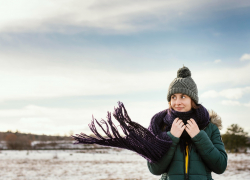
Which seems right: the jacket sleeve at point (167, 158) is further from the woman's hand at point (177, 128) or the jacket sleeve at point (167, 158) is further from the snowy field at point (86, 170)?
the snowy field at point (86, 170)

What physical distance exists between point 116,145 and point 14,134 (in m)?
66.4

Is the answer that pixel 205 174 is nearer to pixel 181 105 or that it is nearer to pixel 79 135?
pixel 181 105

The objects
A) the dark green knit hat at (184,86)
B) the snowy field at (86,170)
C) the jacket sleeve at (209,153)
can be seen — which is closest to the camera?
the jacket sleeve at (209,153)

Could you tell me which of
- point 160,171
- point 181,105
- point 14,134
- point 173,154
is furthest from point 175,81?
point 14,134

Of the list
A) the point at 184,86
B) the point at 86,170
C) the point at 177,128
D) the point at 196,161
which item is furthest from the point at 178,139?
the point at 86,170

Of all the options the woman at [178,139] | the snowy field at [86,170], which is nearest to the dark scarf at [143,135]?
the woman at [178,139]

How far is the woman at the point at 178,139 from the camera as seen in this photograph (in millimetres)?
2029

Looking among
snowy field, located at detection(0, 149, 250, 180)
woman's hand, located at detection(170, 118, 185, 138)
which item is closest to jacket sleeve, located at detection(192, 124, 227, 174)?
woman's hand, located at detection(170, 118, 185, 138)

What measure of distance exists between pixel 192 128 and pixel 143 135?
41 cm

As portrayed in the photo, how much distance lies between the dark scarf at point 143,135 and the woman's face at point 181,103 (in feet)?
0.16

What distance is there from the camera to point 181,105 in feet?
7.20

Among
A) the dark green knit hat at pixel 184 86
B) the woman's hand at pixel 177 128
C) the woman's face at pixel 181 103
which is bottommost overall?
the woman's hand at pixel 177 128

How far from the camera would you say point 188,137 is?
2150mm

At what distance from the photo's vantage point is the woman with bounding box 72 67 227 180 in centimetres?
203
